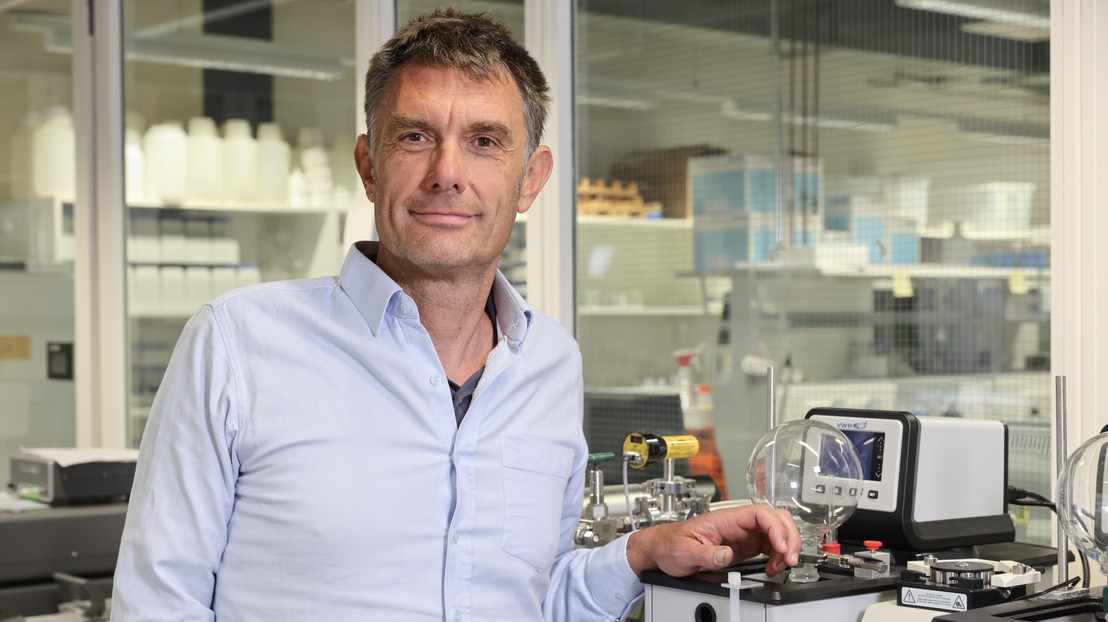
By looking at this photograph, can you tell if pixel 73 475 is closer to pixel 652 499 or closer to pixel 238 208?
pixel 238 208

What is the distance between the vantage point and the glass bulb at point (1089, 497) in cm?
144

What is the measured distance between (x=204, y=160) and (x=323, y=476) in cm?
287

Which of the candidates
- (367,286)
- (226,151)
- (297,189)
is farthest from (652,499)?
(226,151)

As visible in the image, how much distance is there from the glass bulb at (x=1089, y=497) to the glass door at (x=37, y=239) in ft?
12.5

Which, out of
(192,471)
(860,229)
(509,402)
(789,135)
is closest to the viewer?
(192,471)

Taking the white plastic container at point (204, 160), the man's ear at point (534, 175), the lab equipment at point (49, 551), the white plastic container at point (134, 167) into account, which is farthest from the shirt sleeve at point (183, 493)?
the white plastic container at point (134, 167)

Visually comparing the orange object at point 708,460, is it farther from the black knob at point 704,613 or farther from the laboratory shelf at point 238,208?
the laboratory shelf at point 238,208

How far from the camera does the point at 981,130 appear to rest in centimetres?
215

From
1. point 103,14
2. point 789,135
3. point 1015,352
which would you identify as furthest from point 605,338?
point 103,14

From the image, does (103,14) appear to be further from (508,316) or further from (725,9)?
(508,316)

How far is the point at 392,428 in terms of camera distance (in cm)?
153

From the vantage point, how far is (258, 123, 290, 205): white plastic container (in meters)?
3.88

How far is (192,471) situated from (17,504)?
197 cm

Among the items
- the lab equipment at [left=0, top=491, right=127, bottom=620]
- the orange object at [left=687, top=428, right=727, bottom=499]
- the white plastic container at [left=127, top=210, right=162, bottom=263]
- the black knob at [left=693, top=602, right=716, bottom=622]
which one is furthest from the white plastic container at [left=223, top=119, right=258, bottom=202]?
the black knob at [left=693, top=602, right=716, bottom=622]
